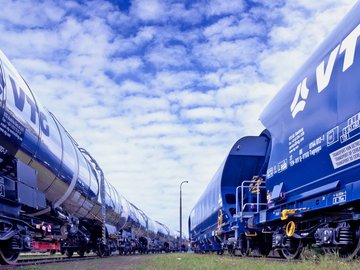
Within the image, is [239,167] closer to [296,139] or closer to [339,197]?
[296,139]

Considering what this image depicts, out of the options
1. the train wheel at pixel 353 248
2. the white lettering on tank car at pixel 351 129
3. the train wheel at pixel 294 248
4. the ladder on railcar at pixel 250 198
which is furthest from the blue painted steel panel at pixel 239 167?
the white lettering on tank car at pixel 351 129

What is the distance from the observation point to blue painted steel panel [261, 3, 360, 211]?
6.00 metres

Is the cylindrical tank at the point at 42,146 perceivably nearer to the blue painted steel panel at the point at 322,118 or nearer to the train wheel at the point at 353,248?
the blue painted steel panel at the point at 322,118

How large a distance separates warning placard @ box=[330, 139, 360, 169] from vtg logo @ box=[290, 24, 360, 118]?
109cm

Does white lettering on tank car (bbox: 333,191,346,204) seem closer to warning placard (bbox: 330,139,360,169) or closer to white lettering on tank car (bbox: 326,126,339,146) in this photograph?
warning placard (bbox: 330,139,360,169)

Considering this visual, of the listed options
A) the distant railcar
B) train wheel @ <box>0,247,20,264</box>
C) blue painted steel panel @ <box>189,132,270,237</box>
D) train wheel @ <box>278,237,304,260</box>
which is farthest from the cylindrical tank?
train wheel @ <box>278,237,304,260</box>

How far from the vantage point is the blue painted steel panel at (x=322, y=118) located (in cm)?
600

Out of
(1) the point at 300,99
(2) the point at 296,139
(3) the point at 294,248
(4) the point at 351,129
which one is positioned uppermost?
(1) the point at 300,99

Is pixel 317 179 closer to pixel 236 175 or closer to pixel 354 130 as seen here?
pixel 354 130

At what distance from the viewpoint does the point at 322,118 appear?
22.7ft

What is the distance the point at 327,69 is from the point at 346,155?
1.53 m

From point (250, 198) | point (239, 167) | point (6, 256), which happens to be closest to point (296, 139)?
point (250, 198)

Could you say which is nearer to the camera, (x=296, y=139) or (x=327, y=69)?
(x=327, y=69)

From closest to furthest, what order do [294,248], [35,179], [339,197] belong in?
1. [339,197]
2. [35,179]
3. [294,248]
